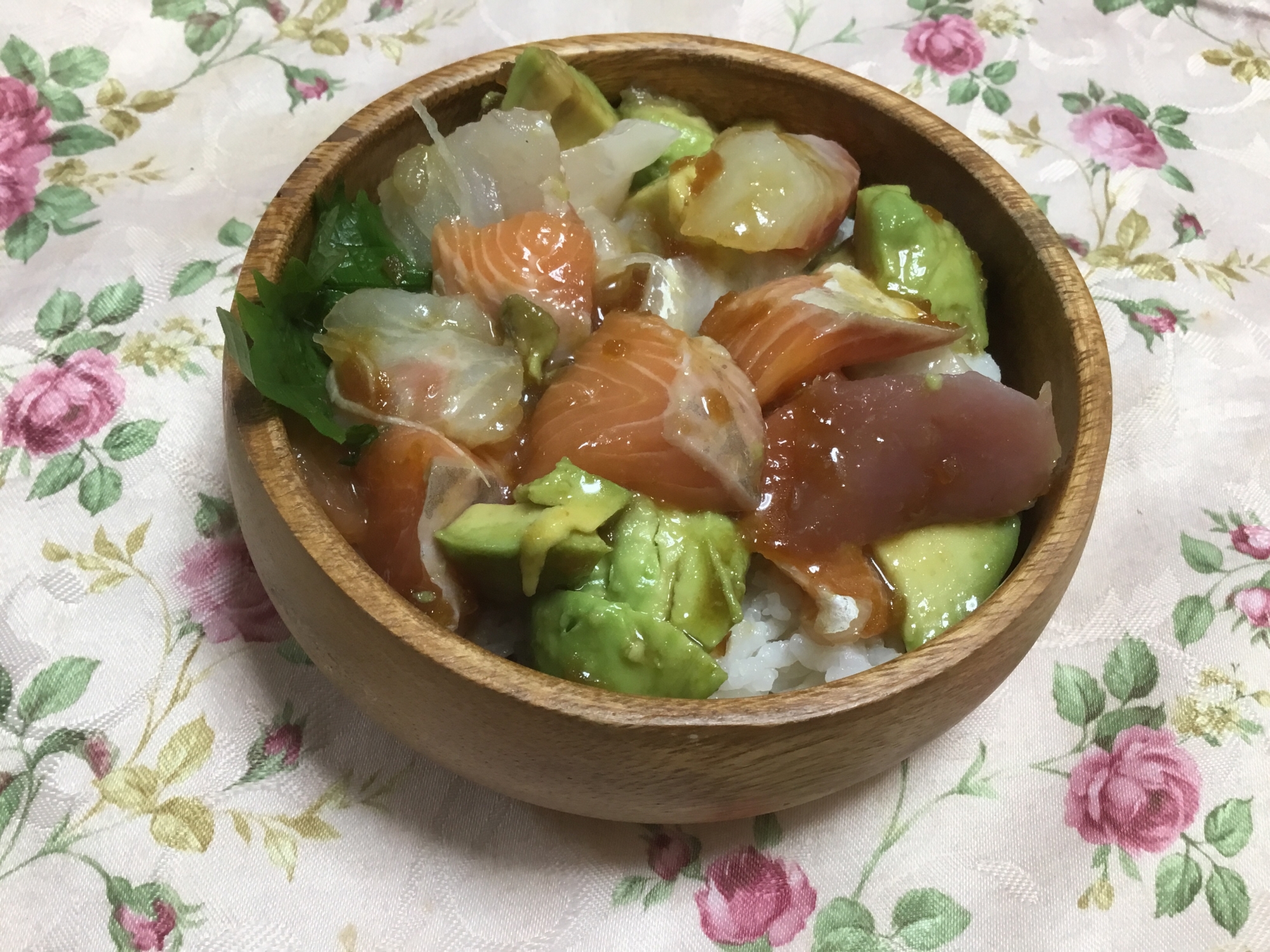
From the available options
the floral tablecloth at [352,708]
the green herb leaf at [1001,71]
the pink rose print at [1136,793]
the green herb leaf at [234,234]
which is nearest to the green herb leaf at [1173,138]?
the floral tablecloth at [352,708]

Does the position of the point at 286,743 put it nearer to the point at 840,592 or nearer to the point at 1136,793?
the point at 840,592

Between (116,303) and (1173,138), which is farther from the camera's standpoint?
(1173,138)

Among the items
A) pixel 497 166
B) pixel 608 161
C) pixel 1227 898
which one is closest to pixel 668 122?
pixel 608 161

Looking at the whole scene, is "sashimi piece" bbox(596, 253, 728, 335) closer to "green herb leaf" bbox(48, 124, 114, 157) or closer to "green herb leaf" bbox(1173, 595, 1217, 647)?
"green herb leaf" bbox(1173, 595, 1217, 647)

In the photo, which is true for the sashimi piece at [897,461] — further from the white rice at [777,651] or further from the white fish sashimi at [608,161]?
the white fish sashimi at [608,161]

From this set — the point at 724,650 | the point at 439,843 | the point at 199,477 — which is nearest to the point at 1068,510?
the point at 724,650
